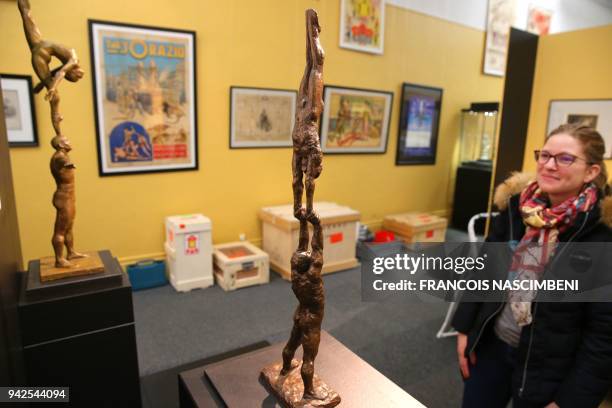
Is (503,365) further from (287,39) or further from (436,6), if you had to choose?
(436,6)

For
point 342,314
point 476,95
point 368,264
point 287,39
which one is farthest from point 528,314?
point 476,95

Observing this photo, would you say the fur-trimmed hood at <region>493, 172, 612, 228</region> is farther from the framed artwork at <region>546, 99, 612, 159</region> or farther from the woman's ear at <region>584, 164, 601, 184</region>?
the framed artwork at <region>546, 99, 612, 159</region>

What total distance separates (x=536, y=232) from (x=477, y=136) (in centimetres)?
453

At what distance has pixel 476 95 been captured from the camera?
221 inches

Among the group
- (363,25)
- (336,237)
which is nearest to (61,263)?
(336,237)

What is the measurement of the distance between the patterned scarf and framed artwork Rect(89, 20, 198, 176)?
2.86m

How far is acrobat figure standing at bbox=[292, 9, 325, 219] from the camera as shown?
36.7 inches

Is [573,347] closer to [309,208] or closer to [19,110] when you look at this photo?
[309,208]

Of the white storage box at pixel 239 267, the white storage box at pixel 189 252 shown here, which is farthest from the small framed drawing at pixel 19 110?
the white storage box at pixel 239 267

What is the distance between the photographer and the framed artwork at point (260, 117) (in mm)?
3770

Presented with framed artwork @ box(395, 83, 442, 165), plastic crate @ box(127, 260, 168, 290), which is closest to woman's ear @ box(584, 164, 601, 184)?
plastic crate @ box(127, 260, 168, 290)

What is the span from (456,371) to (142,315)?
2.20 meters

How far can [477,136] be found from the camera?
18.2 ft

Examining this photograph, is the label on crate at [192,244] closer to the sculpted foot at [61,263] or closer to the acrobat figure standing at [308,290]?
the sculpted foot at [61,263]
